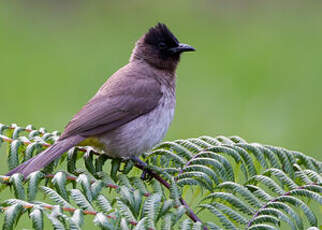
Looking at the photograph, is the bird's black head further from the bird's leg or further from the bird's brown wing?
the bird's leg

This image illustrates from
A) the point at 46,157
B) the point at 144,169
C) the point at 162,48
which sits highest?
the point at 162,48

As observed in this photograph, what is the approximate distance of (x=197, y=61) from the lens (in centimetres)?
803

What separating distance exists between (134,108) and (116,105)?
0.39ft

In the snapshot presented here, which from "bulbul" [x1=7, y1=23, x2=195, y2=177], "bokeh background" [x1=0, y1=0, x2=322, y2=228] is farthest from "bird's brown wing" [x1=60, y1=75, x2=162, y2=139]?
"bokeh background" [x1=0, y1=0, x2=322, y2=228]

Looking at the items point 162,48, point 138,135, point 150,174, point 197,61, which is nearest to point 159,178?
point 150,174

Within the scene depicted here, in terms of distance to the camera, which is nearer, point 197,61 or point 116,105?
point 116,105

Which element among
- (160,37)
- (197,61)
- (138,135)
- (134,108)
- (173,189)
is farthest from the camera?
(197,61)

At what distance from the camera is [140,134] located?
3.92 meters

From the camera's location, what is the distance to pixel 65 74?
7730mm

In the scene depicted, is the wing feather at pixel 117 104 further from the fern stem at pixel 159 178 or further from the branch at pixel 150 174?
the fern stem at pixel 159 178

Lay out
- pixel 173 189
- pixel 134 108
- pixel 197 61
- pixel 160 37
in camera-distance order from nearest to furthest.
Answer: pixel 173 189, pixel 134 108, pixel 160 37, pixel 197 61

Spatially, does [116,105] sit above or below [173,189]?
above

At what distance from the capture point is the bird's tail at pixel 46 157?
2.94m

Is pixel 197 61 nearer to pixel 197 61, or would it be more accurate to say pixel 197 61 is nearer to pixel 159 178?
pixel 197 61
